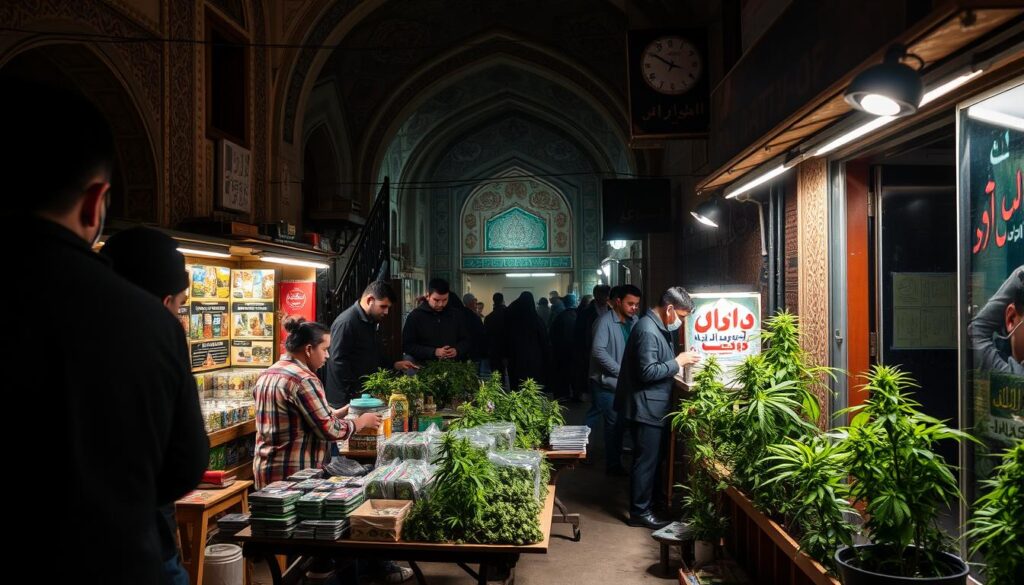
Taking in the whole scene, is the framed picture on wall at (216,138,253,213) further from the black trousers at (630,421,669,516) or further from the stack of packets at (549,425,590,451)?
the black trousers at (630,421,669,516)

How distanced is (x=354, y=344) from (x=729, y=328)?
107 inches

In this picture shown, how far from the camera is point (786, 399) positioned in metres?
A: 3.25

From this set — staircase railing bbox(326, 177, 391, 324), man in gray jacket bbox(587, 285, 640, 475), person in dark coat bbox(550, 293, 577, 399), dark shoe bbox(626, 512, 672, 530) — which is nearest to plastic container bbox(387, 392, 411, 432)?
dark shoe bbox(626, 512, 672, 530)

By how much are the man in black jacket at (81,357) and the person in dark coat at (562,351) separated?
9.89 metres

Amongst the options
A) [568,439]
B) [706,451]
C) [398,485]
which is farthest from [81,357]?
[568,439]

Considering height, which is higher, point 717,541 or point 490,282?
point 490,282

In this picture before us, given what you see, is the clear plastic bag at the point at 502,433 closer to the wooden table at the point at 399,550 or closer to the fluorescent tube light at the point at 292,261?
the wooden table at the point at 399,550

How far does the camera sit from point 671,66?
6270 millimetres

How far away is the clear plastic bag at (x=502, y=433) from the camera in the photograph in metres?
3.76

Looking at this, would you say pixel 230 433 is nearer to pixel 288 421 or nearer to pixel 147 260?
pixel 288 421

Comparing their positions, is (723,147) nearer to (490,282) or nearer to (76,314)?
(76,314)

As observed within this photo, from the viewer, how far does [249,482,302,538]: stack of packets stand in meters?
3.08

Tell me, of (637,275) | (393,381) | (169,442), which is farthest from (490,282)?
(169,442)

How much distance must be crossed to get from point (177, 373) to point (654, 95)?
546 centimetres
